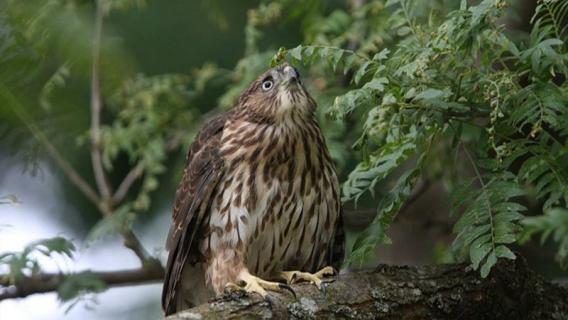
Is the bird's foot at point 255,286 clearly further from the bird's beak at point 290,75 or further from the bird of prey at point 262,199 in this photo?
the bird's beak at point 290,75

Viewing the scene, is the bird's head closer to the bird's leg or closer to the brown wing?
the brown wing

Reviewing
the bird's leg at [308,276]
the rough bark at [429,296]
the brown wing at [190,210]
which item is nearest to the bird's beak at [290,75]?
the brown wing at [190,210]

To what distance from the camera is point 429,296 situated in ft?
10.4

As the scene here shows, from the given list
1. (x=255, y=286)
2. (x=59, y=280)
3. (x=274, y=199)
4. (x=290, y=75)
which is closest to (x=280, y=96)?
(x=290, y=75)

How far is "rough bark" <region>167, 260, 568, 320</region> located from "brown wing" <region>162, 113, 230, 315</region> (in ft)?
3.04

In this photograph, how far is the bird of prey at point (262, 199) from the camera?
3.77m

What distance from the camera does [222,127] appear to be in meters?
4.12

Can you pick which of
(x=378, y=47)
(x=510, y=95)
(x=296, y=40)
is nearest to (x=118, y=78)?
(x=510, y=95)

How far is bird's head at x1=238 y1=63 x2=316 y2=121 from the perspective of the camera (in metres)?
3.89

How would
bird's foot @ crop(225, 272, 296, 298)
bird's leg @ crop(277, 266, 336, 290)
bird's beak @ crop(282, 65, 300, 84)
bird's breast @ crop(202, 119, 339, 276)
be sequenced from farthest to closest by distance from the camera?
bird's beak @ crop(282, 65, 300, 84) → bird's breast @ crop(202, 119, 339, 276) → bird's leg @ crop(277, 266, 336, 290) → bird's foot @ crop(225, 272, 296, 298)

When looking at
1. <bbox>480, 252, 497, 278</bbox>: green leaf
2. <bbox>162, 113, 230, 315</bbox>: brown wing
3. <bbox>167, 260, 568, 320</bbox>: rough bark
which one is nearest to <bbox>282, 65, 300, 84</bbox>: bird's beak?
<bbox>162, 113, 230, 315</bbox>: brown wing

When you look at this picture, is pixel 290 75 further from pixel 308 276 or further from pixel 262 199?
pixel 308 276

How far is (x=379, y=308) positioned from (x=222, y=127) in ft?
4.80

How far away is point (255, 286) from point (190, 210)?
74 centimetres
